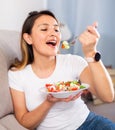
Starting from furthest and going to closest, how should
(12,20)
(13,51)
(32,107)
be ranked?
(12,20) → (13,51) → (32,107)

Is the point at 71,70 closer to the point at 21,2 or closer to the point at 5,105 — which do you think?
the point at 5,105

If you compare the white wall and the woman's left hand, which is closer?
the woman's left hand

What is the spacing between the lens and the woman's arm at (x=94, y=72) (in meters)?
1.10

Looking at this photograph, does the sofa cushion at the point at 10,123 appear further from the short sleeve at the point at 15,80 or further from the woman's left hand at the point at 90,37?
the woman's left hand at the point at 90,37

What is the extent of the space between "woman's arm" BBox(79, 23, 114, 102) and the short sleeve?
1.06 feet

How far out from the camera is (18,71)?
1.33 metres

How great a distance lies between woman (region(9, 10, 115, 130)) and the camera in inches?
48.8

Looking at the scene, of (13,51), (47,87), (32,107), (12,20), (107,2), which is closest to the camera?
(47,87)

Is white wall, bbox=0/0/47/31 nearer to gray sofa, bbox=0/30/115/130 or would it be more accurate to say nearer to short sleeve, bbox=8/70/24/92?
gray sofa, bbox=0/30/115/130

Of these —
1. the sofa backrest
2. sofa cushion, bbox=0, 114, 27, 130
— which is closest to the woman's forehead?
the sofa backrest

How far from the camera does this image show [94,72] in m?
1.20

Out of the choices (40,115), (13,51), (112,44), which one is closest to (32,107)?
(40,115)

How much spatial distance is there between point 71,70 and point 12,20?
125 centimetres

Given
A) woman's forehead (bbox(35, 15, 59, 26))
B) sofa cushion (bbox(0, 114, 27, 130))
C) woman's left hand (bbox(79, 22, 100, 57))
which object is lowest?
sofa cushion (bbox(0, 114, 27, 130))
